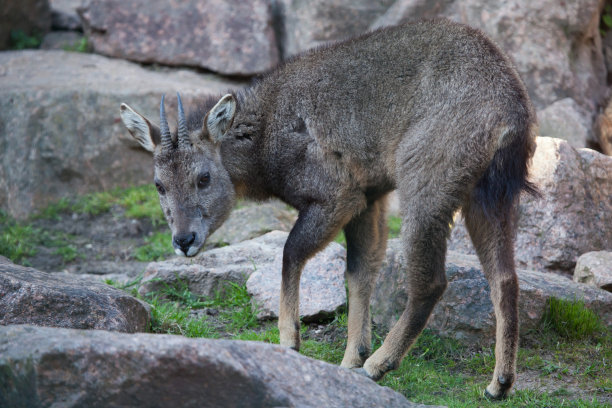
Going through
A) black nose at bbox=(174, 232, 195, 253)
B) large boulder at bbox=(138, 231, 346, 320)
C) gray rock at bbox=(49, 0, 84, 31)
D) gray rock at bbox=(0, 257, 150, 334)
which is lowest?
large boulder at bbox=(138, 231, 346, 320)

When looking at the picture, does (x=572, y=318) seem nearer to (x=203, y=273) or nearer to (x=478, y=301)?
(x=478, y=301)

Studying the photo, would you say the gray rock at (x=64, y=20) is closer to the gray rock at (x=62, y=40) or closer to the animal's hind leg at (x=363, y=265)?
the gray rock at (x=62, y=40)

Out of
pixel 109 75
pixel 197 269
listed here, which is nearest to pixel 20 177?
pixel 109 75

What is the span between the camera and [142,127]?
616 centimetres

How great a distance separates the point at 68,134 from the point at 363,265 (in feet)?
19.0

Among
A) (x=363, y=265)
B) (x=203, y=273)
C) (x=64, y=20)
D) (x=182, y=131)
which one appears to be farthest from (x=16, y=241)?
(x=64, y=20)

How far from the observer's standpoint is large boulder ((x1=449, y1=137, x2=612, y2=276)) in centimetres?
695

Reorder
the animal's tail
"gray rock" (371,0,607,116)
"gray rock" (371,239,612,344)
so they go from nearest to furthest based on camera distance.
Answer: the animal's tail < "gray rock" (371,239,612,344) < "gray rock" (371,0,607,116)

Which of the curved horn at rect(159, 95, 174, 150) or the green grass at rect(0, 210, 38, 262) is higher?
the curved horn at rect(159, 95, 174, 150)

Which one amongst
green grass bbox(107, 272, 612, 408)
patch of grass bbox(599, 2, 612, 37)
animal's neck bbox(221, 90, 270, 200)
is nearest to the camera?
green grass bbox(107, 272, 612, 408)

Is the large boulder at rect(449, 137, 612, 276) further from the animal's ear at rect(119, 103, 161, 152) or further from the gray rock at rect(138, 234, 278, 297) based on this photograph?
the animal's ear at rect(119, 103, 161, 152)

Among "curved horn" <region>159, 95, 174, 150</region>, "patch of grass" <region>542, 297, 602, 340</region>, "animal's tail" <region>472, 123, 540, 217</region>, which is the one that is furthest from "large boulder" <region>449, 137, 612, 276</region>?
"curved horn" <region>159, 95, 174, 150</region>

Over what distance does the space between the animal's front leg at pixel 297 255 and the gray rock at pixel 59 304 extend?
3.90 ft

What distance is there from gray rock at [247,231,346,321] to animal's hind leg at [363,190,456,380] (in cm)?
134
